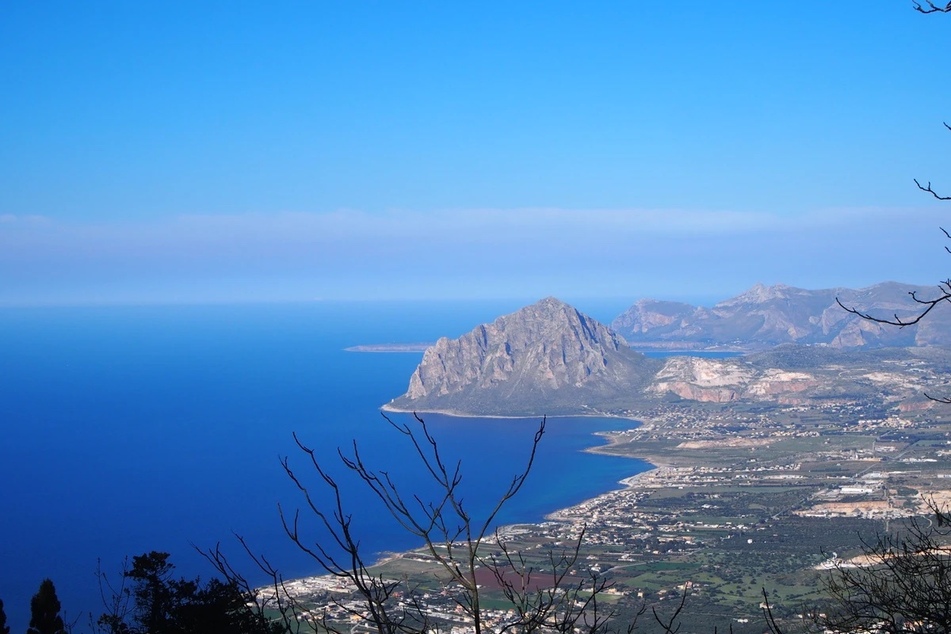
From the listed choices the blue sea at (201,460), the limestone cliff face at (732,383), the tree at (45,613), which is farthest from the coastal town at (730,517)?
the limestone cliff face at (732,383)

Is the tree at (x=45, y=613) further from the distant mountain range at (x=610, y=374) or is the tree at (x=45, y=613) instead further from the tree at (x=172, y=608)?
the distant mountain range at (x=610, y=374)

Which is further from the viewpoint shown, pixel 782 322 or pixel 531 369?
pixel 782 322

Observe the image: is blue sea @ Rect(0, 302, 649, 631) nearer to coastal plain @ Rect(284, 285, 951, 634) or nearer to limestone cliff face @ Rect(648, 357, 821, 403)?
coastal plain @ Rect(284, 285, 951, 634)

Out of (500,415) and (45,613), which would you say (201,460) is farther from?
(45,613)

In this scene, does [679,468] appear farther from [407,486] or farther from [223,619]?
[223,619]

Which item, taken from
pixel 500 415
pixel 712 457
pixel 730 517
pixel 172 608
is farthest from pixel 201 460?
pixel 172 608

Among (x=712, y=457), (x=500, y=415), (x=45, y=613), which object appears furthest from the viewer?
(x=500, y=415)

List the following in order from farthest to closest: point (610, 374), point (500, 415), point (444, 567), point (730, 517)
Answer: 1. point (610, 374)
2. point (500, 415)
3. point (730, 517)
4. point (444, 567)
